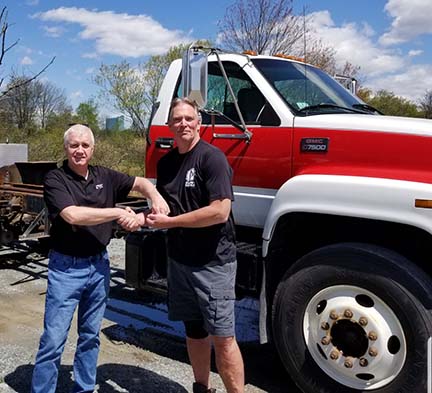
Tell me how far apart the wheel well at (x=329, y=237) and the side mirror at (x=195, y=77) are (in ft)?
3.28

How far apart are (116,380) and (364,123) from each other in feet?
8.24

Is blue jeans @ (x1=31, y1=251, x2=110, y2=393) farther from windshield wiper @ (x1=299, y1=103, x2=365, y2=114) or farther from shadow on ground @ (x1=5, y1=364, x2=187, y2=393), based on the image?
windshield wiper @ (x1=299, y1=103, x2=365, y2=114)

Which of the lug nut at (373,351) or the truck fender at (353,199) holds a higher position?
the truck fender at (353,199)

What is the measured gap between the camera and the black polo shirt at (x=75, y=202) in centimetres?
312

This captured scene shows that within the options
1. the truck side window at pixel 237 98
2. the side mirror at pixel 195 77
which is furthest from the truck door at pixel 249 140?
the side mirror at pixel 195 77

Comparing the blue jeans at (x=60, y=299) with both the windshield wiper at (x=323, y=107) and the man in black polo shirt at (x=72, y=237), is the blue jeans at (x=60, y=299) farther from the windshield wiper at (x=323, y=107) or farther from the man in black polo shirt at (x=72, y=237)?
the windshield wiper at (x=323, y=107)

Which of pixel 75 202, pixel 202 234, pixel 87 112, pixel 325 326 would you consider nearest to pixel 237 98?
pixel 202 234

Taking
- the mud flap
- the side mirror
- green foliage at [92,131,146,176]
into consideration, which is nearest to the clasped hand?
the side mirror

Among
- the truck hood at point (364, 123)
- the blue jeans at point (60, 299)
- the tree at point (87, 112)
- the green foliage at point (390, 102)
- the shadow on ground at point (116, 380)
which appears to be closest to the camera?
the blue jeans at point (60, 299)

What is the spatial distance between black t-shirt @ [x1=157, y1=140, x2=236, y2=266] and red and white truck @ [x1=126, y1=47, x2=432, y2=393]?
1.97ft

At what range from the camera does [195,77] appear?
12.2 feet

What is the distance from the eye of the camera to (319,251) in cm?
355

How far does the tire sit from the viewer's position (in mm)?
3166

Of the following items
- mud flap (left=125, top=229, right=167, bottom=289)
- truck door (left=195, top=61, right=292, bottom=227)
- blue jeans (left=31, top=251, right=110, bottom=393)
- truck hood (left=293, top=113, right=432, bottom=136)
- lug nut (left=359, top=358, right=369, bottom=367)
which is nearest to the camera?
blue jeans (left=31, top=251, right=110, bottom=393)
